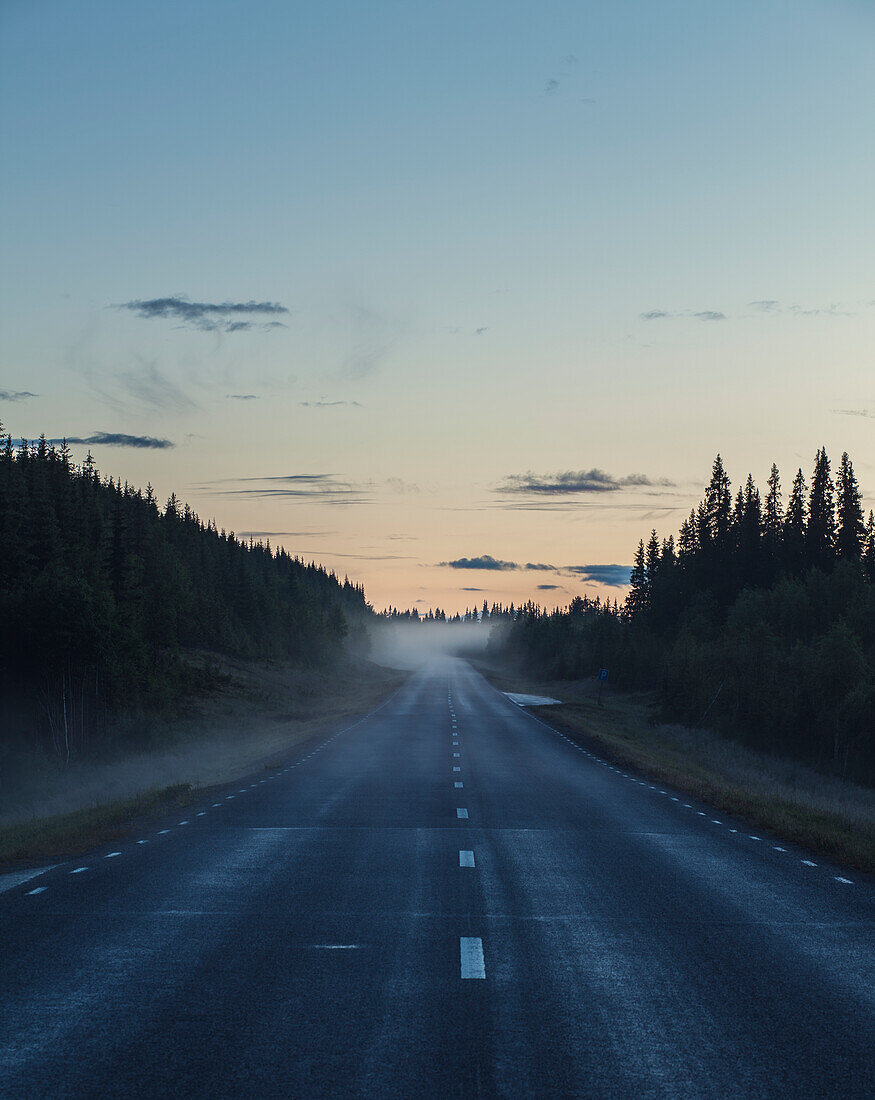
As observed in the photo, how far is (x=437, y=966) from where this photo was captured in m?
8.04

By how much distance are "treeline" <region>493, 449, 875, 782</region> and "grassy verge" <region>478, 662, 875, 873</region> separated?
4.61 metres

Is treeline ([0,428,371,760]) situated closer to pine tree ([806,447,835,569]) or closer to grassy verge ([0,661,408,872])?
grassy verge ([0,661,408,872])

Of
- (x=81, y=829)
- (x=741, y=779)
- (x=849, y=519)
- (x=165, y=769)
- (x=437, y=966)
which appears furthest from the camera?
(x=849, y=519)

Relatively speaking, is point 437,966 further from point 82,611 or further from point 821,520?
point 821,520

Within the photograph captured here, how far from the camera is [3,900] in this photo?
10617 mm

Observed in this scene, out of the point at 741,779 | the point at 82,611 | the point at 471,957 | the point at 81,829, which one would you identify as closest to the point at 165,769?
the point at 82,611

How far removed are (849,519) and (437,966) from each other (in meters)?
111

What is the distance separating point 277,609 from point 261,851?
13071cm

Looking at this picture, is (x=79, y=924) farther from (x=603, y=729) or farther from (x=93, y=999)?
(x=603, y=729)

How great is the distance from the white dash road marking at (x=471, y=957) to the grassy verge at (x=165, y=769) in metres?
7.73

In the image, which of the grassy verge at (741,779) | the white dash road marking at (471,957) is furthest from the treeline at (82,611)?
the white dash road marking at (471,957)

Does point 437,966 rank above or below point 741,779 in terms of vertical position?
above

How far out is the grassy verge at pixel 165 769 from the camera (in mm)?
16547

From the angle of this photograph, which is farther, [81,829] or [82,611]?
[82,611]
